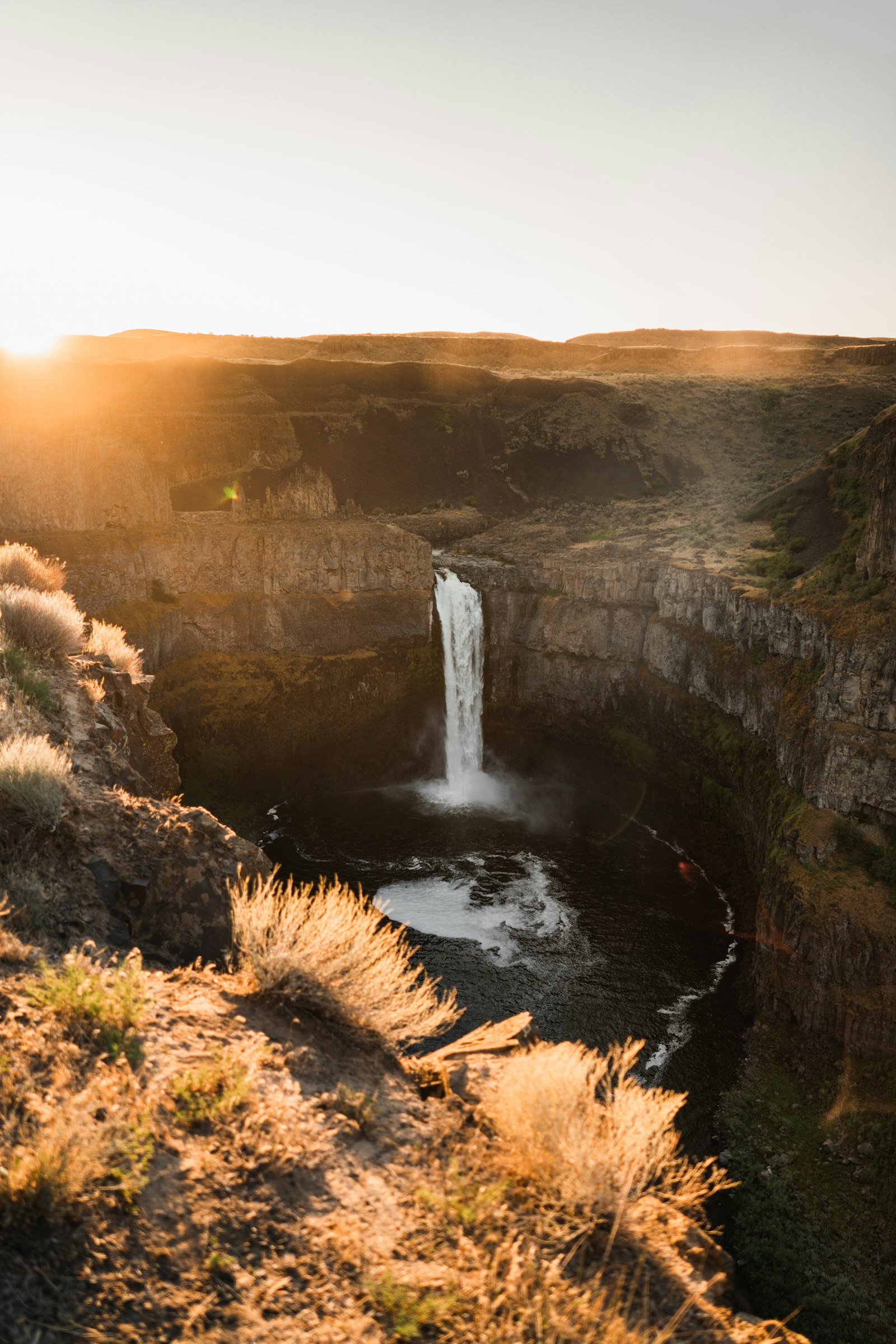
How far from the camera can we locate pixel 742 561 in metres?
33.2

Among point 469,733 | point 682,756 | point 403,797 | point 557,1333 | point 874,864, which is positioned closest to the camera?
point 557,1333

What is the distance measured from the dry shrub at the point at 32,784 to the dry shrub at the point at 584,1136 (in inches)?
220

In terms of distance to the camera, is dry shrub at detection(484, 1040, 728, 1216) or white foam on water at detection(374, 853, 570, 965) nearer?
dry shrub at detection(484, 1040, 728, 1216)

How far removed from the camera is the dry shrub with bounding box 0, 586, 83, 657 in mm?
14836

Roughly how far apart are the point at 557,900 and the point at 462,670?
14064 mm

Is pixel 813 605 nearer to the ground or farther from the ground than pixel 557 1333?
farther from the ground

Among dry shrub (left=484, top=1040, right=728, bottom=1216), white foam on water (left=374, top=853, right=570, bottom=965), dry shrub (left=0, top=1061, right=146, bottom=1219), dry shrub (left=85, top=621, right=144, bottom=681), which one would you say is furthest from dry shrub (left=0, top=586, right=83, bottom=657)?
dry shrub (left=484, top=1040, right=728, bottom=1216)

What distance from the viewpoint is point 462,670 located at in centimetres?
3831

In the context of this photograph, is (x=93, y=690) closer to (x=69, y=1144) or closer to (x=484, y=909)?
(x=69, y=1144)

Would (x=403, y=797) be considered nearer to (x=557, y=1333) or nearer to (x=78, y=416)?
(x=78, y=416)

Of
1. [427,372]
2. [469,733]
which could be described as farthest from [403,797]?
[427,372]

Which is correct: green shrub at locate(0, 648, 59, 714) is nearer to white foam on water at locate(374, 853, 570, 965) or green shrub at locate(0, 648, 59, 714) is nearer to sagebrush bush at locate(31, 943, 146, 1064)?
sagebrush bush at locate(31, 943, 146, 1064)

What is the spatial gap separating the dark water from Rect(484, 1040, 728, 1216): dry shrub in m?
13.2

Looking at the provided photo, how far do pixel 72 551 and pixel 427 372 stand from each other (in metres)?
Result: 37.5
